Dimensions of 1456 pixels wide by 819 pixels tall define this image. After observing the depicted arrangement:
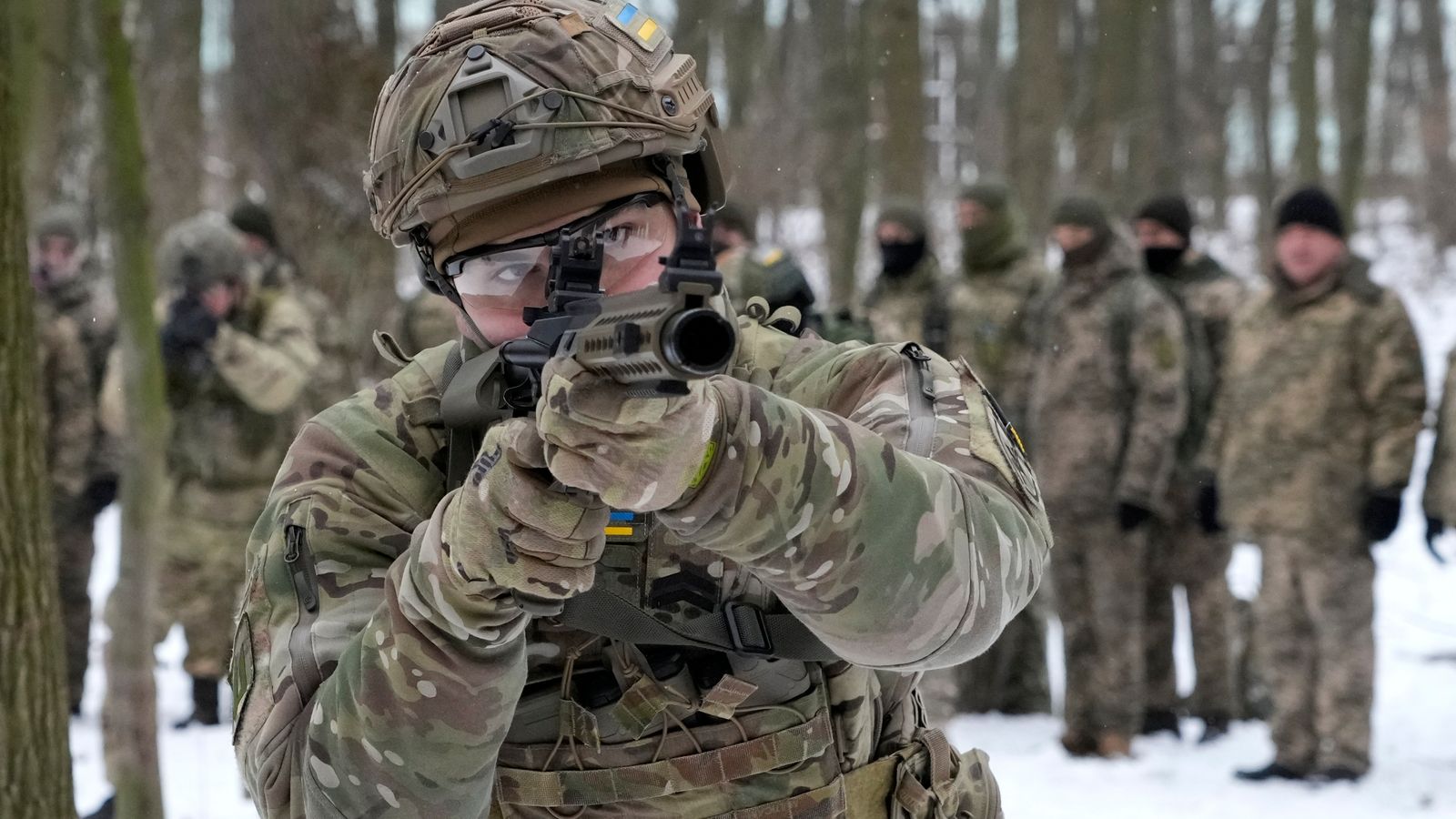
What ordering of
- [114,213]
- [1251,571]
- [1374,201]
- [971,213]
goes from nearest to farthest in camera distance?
1. [114,213]
2. [971,213]
3. [1251,571]
4. [1374,201]

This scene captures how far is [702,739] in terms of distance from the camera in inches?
71.6

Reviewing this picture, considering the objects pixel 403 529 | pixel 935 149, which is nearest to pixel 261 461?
pixel 403 529

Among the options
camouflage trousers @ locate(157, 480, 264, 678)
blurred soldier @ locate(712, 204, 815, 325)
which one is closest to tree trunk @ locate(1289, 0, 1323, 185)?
blurred soldier @ locate(712, 204, 815, 325)

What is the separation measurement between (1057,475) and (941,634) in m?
4.79

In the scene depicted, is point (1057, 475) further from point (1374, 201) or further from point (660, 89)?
point (1374, 201)

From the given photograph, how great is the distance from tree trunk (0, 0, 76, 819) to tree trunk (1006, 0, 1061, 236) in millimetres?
9390

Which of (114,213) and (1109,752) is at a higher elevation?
(114,213)

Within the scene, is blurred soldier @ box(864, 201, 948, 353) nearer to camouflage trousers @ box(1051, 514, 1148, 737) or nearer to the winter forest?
the winter forest

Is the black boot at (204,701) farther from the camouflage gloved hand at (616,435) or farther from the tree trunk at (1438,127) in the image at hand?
the tree trunk at (1438,127)

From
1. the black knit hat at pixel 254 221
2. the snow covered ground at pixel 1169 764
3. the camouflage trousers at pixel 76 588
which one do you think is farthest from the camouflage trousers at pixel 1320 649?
the camouflage trousers at pixel 76 588

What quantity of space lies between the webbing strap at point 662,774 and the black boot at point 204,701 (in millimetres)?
4882

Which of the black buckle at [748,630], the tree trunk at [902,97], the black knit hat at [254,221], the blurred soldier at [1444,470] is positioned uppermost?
the tree trunk at [902,97]

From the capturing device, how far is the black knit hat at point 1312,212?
552 centimetres

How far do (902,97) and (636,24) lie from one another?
7.00 m
